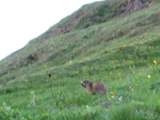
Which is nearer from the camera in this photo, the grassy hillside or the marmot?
the grassy hillside

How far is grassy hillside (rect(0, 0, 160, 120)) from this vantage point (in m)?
4.04

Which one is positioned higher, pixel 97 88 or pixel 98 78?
pixel 97 88

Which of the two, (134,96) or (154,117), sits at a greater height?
(154,117)

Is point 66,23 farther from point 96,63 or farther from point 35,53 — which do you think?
point 96,63

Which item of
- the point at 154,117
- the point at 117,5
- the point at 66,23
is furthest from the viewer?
the point at 66,23

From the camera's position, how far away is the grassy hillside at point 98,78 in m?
4.04

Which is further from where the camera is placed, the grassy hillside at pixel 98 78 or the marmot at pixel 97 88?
the marmot at pixel 97 88

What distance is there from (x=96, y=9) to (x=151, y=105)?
39.5 metres

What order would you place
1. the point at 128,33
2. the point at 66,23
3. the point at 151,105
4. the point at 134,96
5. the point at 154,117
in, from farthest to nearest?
the point at 66,23, the point at 128,33, the point at 134,96, the point at 151,105, the point at 154,117

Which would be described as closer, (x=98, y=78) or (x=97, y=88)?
(x=97, y=88)

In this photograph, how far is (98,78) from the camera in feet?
37.2

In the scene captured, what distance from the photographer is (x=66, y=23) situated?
44.7m

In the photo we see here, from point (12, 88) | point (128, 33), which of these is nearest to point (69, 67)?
point (12, 88)

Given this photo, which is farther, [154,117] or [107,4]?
[107,4]
